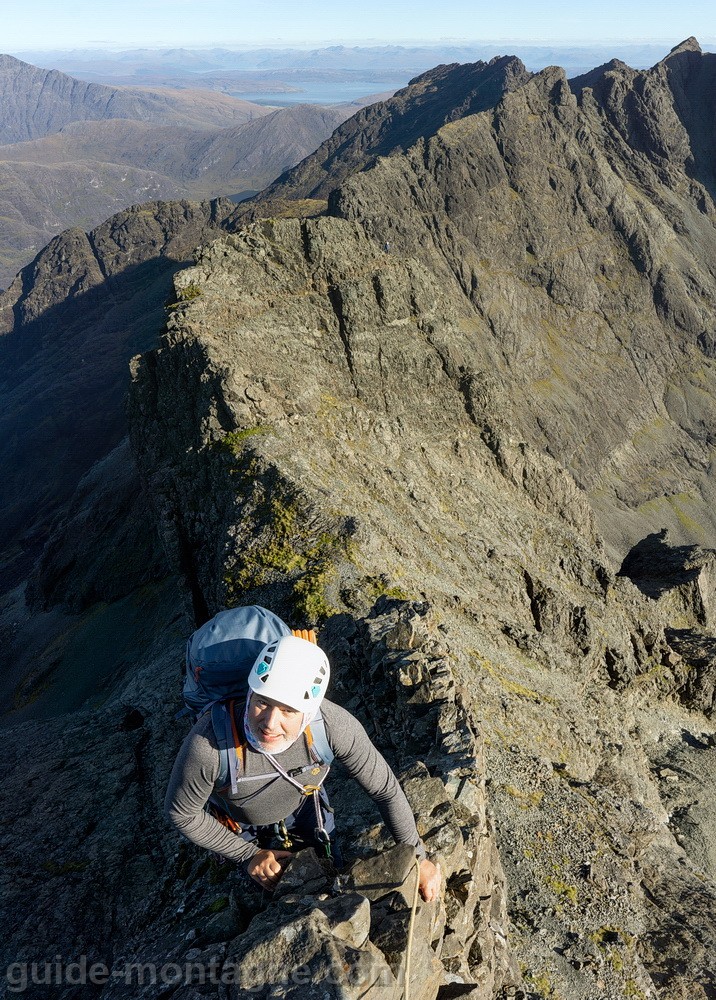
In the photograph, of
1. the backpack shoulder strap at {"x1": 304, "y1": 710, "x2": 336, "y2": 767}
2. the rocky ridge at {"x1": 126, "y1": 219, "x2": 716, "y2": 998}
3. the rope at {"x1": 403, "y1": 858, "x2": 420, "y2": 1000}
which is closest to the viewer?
the rope at {"x1": 403, "y1": 858, "x2": 420, "y2": 1000}

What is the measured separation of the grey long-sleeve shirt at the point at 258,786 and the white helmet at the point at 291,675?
0.51 m

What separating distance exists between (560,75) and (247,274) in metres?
117

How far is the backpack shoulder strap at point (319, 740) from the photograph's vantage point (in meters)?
7.89

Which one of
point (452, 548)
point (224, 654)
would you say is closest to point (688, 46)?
point (452, 548)

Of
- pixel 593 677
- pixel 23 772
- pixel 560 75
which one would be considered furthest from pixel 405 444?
pixel 560 75

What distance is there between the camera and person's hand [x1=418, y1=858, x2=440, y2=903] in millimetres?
8312

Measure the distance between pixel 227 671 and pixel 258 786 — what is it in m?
1.36

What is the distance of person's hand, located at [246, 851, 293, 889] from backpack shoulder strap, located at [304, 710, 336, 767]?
5.20 feet

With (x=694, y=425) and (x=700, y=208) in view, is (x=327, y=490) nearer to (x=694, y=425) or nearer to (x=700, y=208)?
(x=694, y=425)

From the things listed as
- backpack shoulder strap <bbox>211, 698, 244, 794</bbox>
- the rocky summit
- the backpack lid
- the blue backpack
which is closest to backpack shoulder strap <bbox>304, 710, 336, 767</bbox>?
the blue backpack

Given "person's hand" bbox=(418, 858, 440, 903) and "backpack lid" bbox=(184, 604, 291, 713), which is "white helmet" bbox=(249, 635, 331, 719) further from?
"person's hand" bbox=(418, 858, 440, 903)

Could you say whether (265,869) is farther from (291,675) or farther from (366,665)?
(366,665)

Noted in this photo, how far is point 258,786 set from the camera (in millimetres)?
8008

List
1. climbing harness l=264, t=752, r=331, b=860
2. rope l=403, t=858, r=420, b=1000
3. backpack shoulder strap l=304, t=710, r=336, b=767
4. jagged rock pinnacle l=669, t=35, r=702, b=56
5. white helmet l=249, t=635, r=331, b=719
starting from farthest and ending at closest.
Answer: jagged rock pinnacle l=669, t=35, r=702, b=56, climbing harness l=264, t=752, r=331, b=860, backpack shoulder strap l=304, t=710, r=336, b=767, rope l=403, t=858, r=420, b=1000, white helmet l=249, t=635, r=331, b=719
